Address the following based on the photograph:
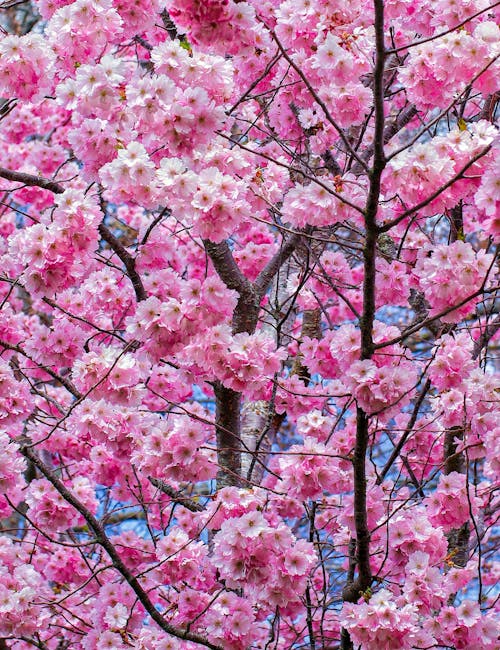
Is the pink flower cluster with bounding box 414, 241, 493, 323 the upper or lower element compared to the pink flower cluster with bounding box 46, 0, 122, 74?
lower

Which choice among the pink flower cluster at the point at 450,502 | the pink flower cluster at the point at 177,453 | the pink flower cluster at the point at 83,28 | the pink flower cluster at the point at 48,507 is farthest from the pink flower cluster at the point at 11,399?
the pink flower cluster at the point at 450,502

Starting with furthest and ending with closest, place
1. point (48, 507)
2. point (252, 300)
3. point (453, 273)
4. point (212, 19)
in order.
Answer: point (48, 507), point (252, 300), point (453, 273), point (212, 19)

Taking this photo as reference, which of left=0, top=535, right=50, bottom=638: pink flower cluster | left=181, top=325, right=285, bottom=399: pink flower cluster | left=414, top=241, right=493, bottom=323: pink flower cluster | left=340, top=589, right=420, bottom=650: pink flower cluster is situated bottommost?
left=340, top=589, right=420, bottom=650: pink flower cluster

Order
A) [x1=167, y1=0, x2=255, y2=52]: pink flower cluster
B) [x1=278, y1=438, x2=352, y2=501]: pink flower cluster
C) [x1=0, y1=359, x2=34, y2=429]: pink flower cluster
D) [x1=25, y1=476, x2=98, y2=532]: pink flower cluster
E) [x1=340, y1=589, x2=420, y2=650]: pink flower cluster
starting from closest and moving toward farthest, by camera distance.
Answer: [x1=167, y1=0, x2=255, y2=52]: pink flower cluster < [x1=340, y1=589, x2=420, y2=650]: pink flower cluster < [x1=278, y1=438, x2=352, y2=501]: pink flower cluster < [x1=0, y1=359, x2=34, y2=429]: pink flower cluster < [x1=25, y1=476, x2=98, y2=532]: pink flower cluster

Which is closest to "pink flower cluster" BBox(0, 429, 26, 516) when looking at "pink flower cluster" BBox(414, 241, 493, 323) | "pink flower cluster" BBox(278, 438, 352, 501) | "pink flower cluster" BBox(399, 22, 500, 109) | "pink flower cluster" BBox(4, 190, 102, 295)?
"pink flower cluster" BBox(4, 190, 102, 295)

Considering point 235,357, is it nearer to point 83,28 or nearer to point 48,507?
point 83,28

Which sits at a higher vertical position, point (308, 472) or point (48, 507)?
point (48, 507)

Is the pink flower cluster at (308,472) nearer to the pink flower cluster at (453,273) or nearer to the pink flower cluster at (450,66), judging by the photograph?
the pink flower cluster at (453,273)

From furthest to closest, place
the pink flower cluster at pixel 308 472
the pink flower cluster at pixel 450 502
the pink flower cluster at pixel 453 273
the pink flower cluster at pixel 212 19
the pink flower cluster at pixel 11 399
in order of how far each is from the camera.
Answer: the pink flower cluster at pixel 11 399 < the pink flower cluster at pixel 450 502 < the pink flower cluster at pixel 308 472 < the pink flower cluster at pixel 453 273 < the pink flower cluster at pixel 212 19

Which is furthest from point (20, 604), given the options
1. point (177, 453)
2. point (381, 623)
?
point (381, 623)

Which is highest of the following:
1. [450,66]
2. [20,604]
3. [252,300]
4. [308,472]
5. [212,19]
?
[450,66]

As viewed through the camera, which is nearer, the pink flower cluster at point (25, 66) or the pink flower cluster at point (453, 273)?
the pink flower cluster at point (453, 273)

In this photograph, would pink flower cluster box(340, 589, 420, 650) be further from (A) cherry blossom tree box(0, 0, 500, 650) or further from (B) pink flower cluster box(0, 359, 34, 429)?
(B) pink flower cluster box(0, 359, 34, 429)

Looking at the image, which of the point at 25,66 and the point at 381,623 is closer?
the point at 381,623
